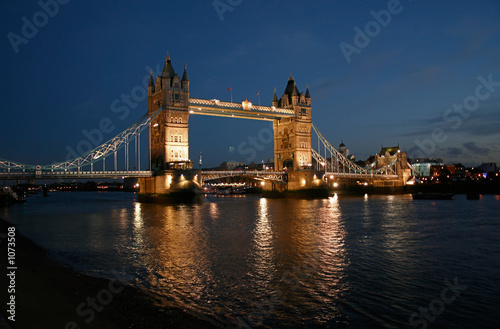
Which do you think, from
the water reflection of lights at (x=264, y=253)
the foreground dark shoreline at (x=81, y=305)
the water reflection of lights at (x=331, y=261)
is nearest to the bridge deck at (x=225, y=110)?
the water reflection of lights at (x=264, y=253)

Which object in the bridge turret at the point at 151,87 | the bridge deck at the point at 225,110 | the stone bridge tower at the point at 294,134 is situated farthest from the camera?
the stone bridge tower at the point at 294,134

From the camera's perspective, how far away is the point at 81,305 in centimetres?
820

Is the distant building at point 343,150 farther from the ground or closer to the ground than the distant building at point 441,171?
farther from the ground

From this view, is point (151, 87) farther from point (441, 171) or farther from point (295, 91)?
point (441, 171)

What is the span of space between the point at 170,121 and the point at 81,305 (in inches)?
1588

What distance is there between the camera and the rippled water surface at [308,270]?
8.73 metres

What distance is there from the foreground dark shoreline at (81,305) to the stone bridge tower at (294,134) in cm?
5292

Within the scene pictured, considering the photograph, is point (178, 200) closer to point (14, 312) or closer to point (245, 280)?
point (245, 280)

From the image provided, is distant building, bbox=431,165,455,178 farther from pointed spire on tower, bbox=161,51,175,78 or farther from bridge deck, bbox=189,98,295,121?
pointed spire on tower, bbox=161,51,175,78

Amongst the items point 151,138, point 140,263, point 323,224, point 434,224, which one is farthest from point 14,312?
point 151,138

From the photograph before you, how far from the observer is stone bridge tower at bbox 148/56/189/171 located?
47094mm

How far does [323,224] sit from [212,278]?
1547cm

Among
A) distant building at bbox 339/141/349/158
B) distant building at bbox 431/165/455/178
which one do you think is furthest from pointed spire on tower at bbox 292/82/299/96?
distant building at bbox 339/141/349/158

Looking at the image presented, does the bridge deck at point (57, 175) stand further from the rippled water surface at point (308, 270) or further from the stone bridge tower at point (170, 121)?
the rippled water surface at point (308, 270)
